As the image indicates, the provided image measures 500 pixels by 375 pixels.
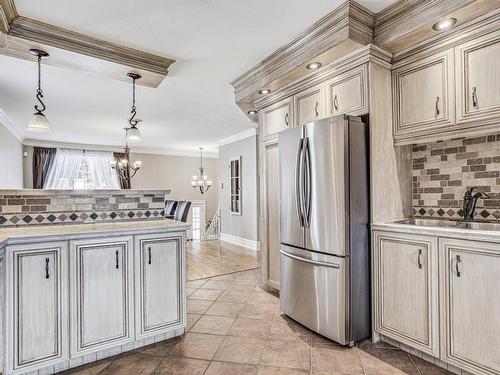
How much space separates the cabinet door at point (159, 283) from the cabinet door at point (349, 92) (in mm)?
1844

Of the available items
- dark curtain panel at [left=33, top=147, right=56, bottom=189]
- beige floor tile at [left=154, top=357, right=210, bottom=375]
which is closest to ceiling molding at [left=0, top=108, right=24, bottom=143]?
dark curtain panel at [left=33, top=147, right=56, bottom=189]

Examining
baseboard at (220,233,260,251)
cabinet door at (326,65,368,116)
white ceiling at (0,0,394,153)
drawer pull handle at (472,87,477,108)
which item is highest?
white ceiling at (0,0,394,153)

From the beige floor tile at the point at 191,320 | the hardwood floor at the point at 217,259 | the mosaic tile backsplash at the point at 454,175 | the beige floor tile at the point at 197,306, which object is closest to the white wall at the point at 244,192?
the hardwood floor at the point at 217,259

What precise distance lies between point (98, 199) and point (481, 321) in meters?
3.00

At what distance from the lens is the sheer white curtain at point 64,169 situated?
773cm

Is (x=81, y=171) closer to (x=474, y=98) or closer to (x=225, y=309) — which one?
(x=225, y=309)

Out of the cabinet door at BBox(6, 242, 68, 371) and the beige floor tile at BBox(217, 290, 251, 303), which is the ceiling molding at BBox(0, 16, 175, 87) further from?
the beige floor tile at BBox(217, 290, 251, 303)

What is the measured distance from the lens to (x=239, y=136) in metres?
6.93

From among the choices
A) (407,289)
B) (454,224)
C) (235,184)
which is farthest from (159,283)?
(235,184)

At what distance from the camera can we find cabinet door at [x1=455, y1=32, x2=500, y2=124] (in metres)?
1.92

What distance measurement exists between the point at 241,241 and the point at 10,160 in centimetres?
511

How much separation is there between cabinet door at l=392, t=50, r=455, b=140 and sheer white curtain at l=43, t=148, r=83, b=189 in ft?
27.3

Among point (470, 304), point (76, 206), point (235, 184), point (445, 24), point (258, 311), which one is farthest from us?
point (235, 184)

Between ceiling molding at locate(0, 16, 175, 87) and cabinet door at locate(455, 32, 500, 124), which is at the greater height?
ceiling molding at locate(0, 16, 175, 87)
